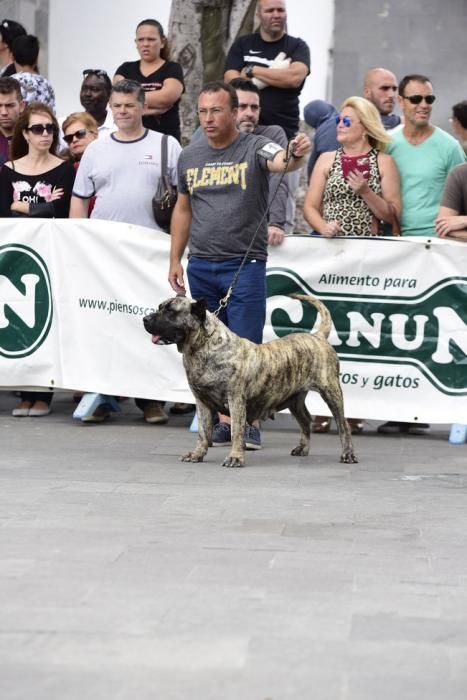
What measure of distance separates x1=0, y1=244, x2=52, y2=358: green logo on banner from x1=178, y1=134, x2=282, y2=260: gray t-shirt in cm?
170

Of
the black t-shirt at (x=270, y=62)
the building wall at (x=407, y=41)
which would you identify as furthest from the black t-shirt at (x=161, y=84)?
the building wall at (x=407, y=41)

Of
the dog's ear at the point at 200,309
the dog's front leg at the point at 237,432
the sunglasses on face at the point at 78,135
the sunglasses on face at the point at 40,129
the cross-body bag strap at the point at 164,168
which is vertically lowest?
the dog's front leg at the point at 237,432

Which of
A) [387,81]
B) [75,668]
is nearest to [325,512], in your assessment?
[75,668]

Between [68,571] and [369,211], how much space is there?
5060 millimetres

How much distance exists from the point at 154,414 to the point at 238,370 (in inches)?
85.2

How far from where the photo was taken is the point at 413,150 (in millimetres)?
10352

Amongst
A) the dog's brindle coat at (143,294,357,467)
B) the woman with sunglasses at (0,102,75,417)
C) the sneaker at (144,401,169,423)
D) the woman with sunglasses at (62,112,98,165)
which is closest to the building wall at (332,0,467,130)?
the woman with sunglasses at (62,112,98,165)

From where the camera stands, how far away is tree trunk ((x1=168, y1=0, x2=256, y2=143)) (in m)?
16.5

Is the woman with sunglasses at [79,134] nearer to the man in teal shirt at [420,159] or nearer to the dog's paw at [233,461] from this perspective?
the man in teal shirt at [420,159]

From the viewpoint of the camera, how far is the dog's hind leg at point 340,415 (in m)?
9.00

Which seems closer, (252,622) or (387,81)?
(252,622)

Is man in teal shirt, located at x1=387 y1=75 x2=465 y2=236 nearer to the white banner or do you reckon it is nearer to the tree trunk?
the white banner

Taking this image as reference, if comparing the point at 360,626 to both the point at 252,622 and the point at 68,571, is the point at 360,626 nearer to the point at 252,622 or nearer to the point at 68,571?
the point at 252,622

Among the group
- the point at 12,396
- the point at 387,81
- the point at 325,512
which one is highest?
the point at 387,81
